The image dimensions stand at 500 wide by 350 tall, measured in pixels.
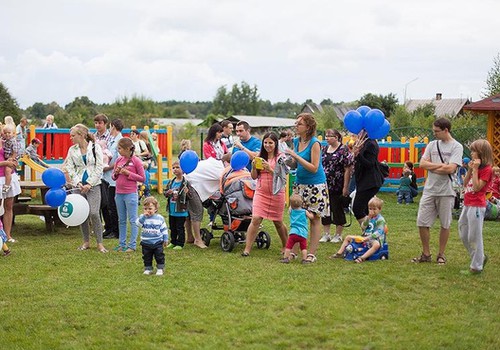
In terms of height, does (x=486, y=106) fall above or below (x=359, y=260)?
above

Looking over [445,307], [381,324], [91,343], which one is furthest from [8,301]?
[445,307]

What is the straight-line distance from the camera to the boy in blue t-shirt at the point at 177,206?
1041 centimetres

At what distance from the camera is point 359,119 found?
10336mm

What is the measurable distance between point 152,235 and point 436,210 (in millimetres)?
3594

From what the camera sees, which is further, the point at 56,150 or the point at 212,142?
the point at 56,150

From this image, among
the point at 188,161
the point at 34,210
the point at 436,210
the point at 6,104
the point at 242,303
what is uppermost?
the point at 6,104

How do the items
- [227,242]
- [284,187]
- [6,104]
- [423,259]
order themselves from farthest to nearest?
[6,104] → [227,242] → [284,187] → [423,259]

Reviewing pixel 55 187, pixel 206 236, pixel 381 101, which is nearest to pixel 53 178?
pixel 55 187

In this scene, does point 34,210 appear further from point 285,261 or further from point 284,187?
point 285,261

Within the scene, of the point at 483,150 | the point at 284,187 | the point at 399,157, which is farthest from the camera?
the point at 399,157

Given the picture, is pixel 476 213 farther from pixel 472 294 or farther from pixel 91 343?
pixel 91 343

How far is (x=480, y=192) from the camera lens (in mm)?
8531

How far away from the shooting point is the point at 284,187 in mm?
9609

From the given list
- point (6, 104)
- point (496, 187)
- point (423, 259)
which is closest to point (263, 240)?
point (423, 259)
